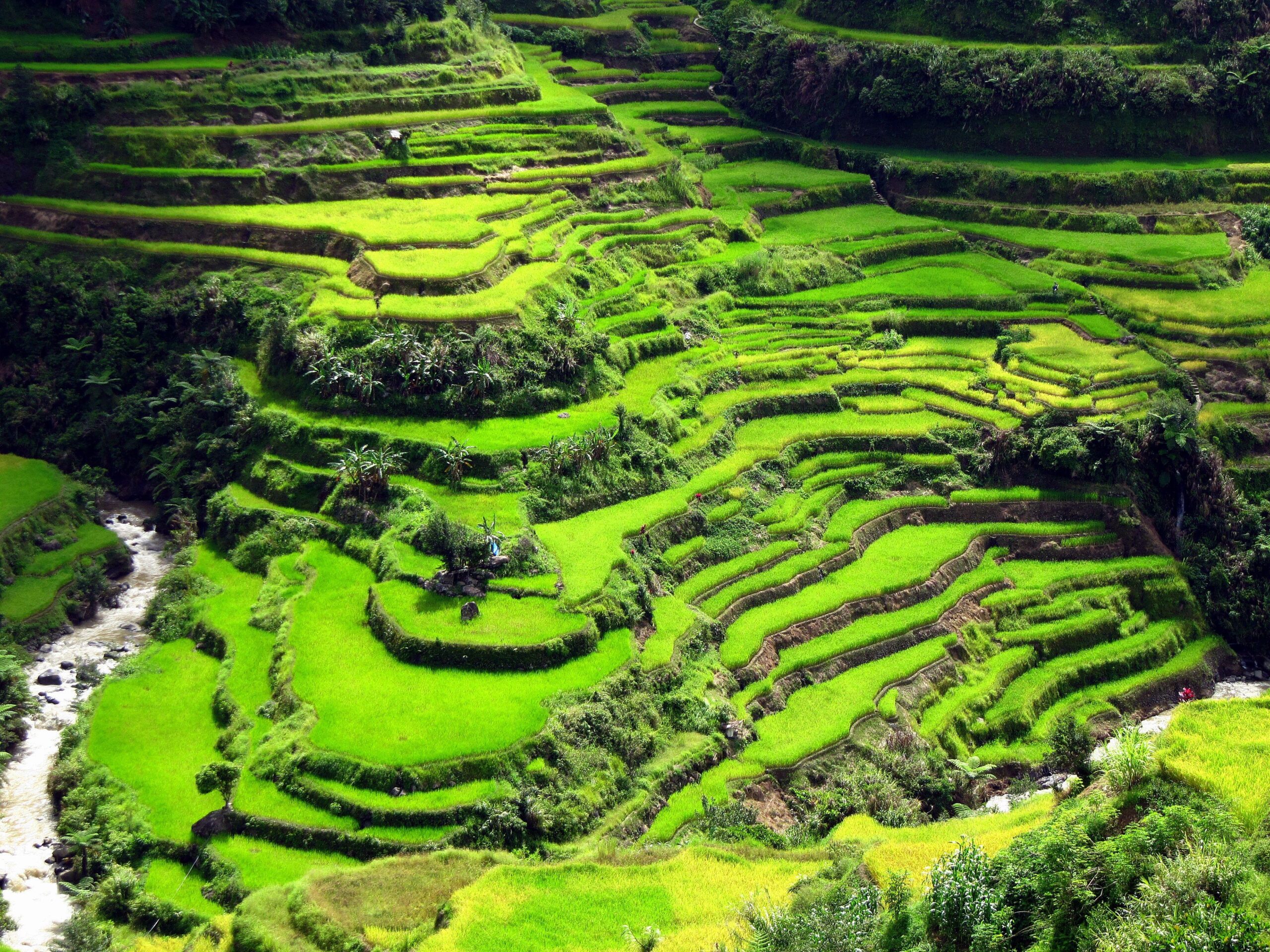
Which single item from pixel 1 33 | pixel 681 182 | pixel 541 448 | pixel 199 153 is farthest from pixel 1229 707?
pixel 1 33

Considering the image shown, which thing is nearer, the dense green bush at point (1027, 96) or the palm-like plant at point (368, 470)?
the palm-like plant at point (368, 470)

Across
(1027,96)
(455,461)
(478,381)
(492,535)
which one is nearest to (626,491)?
(455,461)

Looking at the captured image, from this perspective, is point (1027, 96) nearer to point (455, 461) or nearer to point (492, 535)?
point (455, 461)

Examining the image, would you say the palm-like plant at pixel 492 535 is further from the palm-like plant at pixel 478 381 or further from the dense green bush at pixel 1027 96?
the dense green bush at pixel 1027 96

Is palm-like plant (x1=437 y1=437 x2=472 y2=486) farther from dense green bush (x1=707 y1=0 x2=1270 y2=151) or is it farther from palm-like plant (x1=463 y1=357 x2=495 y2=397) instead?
dense green bush (x1=707 y1=0 x2=1270 y2=151)

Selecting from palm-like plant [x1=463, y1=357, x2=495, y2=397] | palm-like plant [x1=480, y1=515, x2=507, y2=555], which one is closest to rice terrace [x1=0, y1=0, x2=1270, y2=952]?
palm-like plant [x1=463, y1=357, x2=495, y2=397]

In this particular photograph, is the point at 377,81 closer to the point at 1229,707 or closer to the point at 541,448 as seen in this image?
the point at 541,448

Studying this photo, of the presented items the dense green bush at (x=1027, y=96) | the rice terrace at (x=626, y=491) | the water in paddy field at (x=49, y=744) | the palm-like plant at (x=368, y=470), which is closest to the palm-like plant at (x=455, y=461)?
the rice terrace at (x=626, y=491)
